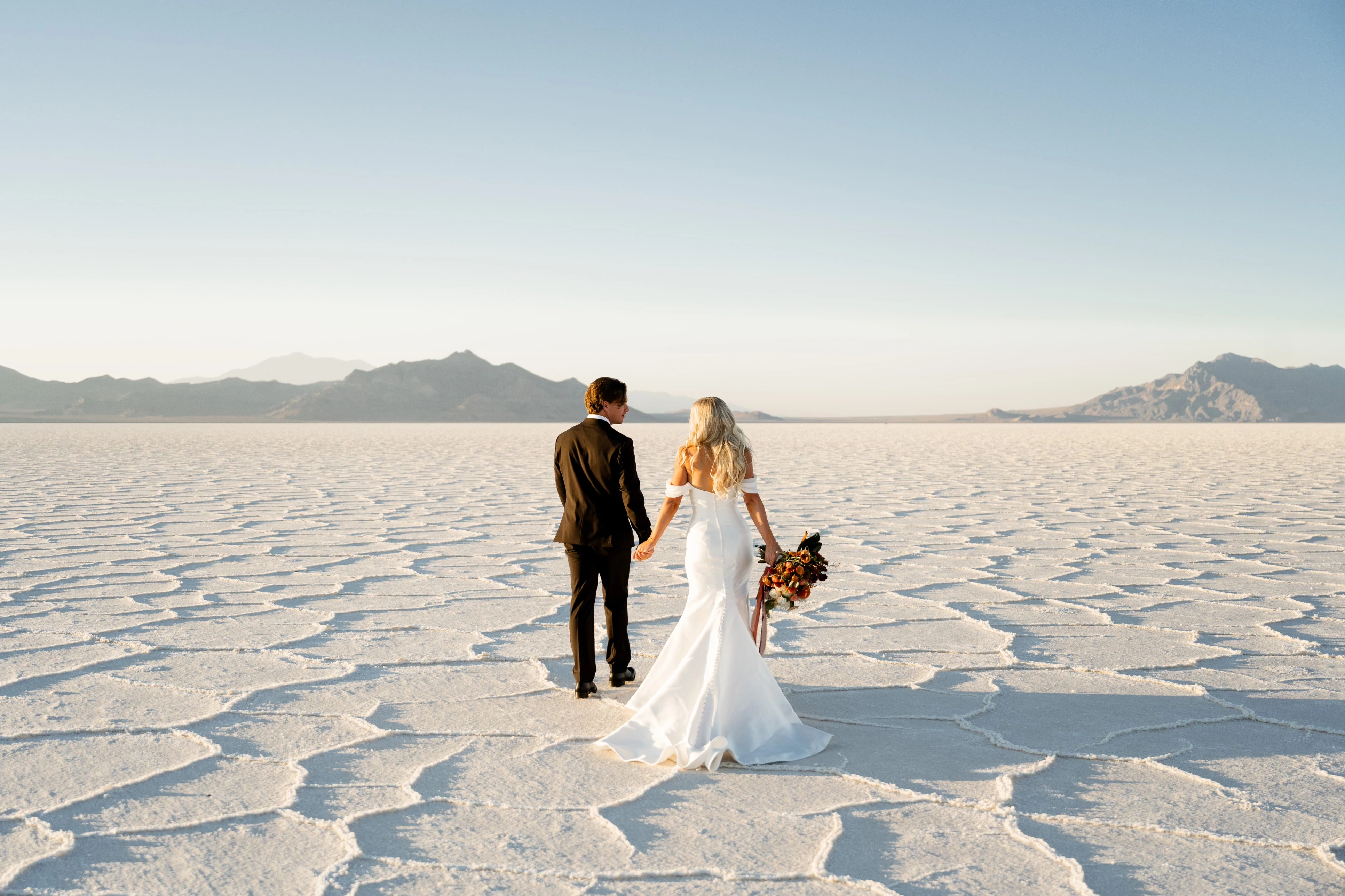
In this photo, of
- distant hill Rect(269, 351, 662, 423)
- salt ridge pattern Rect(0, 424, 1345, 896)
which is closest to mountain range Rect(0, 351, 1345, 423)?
distant hill Rect(269, 351, 662, 423)

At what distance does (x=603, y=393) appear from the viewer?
3572 millimetres

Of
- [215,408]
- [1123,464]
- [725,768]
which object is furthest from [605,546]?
[215,408]

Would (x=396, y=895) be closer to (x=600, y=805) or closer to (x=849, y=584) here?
(x=600, y=805)

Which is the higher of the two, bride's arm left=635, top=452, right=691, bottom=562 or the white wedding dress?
bride's arm left=635, top=452, right=691, bottom=562

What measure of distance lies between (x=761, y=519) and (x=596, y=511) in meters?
0.60

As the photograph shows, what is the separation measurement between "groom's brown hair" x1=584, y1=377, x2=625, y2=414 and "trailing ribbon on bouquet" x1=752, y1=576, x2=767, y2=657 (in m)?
0.81

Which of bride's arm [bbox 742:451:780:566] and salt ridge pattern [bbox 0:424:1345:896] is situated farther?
bride's arm [bbox 742:451:780:566]

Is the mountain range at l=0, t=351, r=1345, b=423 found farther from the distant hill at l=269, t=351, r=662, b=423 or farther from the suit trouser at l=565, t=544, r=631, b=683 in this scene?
the suit trouser at l=565, t=544, r=631, b=683

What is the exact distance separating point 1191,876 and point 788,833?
0.87 meters

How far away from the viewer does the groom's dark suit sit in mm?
3545

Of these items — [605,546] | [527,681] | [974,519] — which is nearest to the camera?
[605,546]

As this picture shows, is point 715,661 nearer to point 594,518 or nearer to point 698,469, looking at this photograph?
point 698,469

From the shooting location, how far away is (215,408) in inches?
5007

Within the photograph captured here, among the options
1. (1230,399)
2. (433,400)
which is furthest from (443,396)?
(1230,399)
